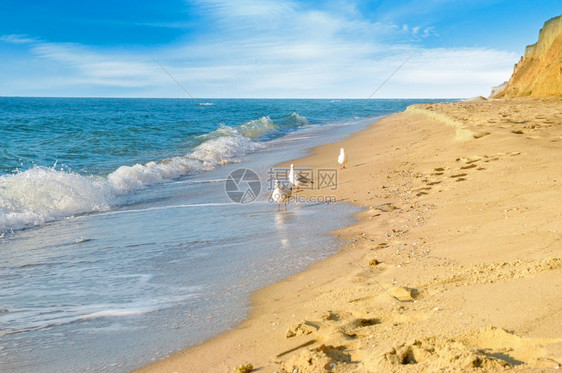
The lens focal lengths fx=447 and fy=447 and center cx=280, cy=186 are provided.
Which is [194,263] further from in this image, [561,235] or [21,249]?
[561,235]

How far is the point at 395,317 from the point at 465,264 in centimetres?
136

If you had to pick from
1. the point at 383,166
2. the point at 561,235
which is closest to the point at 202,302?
the point at 561,235

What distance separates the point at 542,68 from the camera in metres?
32.6

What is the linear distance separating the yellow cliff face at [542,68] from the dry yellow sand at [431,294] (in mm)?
24359

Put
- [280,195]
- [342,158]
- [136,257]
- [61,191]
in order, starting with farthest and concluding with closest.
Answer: [342,158], [61,191], [280,195], [136,257]

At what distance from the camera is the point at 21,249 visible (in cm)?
705

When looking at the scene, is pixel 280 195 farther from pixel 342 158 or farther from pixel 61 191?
pixel 61 191
